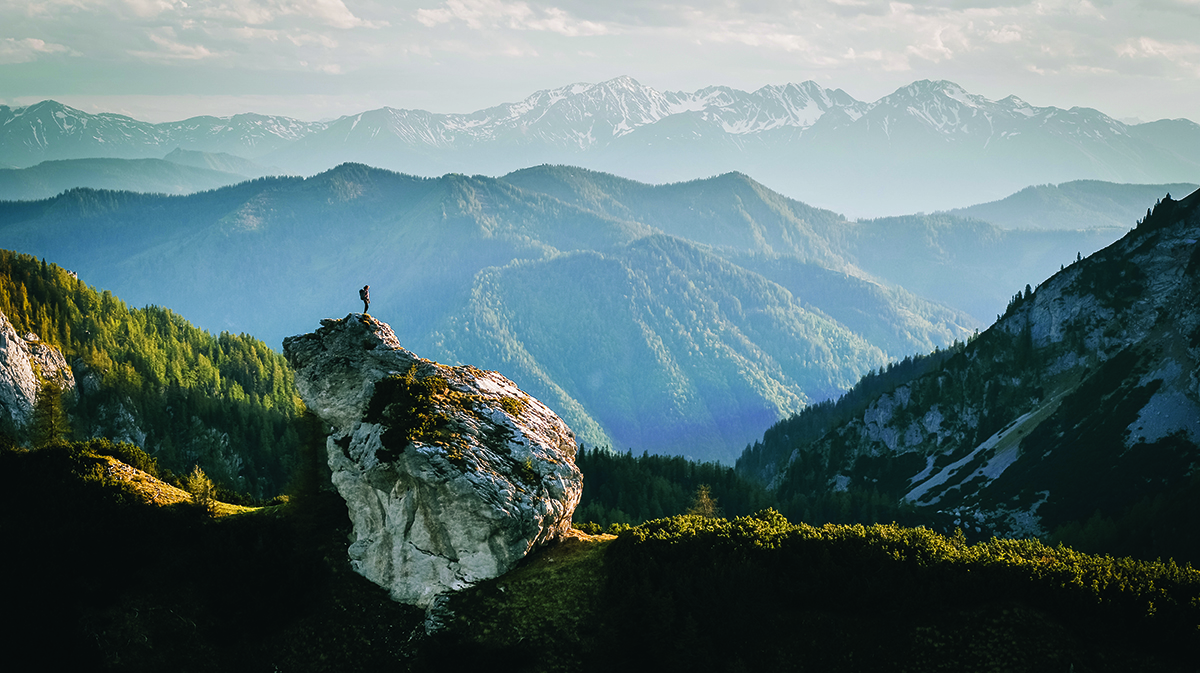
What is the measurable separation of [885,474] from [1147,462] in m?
54.6

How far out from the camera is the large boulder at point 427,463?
37000mm

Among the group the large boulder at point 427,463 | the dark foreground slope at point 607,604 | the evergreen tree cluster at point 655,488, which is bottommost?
the dark foreground slope at point 607,604

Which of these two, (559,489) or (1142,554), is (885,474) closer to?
(1142,554)

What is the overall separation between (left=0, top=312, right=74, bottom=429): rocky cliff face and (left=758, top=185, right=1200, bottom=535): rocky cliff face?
14412 cm

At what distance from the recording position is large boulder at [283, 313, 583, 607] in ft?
121

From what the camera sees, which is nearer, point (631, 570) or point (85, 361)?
point (631, 570)

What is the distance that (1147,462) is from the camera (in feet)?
320

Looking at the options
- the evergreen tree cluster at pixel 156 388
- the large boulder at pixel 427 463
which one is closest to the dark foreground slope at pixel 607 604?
the large boulder at pixel 427 463

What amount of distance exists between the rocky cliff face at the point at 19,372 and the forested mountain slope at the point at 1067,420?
459ft

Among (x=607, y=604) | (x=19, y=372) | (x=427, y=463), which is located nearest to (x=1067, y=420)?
(x=607, y=604)

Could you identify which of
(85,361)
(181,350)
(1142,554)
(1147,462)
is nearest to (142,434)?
(85,361)

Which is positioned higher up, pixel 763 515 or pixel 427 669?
pixel 763 515

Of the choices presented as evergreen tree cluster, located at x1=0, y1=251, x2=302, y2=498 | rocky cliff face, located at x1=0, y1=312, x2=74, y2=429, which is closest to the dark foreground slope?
evergreen tree cluster, located at x1=0, y1=251, x2=302, y2=498

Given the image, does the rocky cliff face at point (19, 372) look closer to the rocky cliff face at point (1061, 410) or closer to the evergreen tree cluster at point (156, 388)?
the evergreen tree cluster at point (156, 388)
